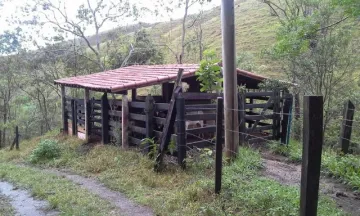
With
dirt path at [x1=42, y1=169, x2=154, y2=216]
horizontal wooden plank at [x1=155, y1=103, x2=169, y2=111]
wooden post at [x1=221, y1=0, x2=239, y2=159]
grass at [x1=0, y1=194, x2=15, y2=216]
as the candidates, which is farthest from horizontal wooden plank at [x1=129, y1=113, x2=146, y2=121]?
grass at [x1=0, y1=194, x2=15, y2=216]

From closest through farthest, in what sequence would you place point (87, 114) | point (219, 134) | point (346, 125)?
point (219, 134) → point (346, 125) → point (87, 114)

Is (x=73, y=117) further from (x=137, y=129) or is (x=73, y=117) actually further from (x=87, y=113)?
(x=137, y=129)

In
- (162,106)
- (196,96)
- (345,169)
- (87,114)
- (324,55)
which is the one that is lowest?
(345,169)

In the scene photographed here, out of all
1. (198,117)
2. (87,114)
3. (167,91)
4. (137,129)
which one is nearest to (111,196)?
(198,117)

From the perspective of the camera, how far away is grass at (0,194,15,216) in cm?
586

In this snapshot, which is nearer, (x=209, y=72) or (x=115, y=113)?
(x=209, y=72)

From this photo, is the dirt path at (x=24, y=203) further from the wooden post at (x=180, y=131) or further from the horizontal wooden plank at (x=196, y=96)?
the horizontal wooden plank at (x=196, y=96)

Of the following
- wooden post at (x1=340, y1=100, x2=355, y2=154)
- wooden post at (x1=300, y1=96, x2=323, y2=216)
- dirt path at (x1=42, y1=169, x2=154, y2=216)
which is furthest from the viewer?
wooden post at (x1=340, y1=100, x2=355, y2=154)

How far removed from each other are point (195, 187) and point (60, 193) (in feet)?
9.92

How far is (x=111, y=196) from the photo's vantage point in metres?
6.55

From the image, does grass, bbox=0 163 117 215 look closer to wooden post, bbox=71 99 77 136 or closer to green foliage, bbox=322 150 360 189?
green foliage, bbox=322 150 360 189

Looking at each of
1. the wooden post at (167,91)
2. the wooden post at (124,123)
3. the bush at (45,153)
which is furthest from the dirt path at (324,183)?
the bush at (45,153)

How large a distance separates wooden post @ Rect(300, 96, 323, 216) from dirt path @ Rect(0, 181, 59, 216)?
4376 mm

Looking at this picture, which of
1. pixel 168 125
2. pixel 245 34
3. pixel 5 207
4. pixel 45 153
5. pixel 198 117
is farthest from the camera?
pixel 245 34
